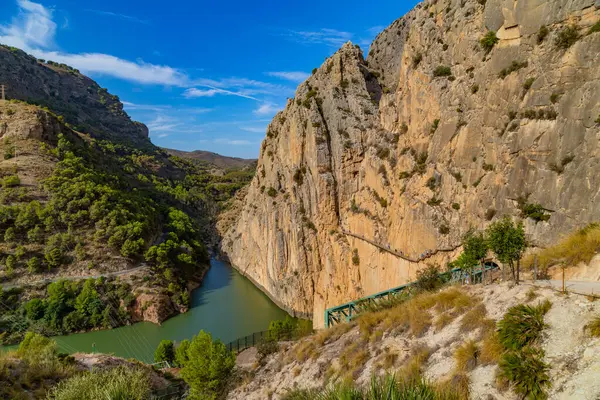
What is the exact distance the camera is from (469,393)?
22.7 ft

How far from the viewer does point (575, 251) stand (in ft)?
34.1

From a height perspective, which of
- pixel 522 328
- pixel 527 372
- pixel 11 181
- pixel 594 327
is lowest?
pixel 527 372

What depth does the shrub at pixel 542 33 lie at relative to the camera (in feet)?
57.8

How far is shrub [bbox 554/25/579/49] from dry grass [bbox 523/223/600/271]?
10.4m

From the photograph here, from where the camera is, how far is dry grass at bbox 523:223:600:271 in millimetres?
10031

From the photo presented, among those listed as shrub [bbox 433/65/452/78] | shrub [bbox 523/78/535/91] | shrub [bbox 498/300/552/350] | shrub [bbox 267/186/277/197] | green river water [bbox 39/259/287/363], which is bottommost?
green river water [bbox 39/259/287/363]

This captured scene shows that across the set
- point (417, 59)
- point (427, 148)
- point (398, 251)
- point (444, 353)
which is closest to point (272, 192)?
point (398, 251)

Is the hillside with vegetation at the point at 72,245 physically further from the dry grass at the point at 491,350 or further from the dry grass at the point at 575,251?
the dry grass at the point at 575,251

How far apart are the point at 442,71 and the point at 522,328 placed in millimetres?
21650

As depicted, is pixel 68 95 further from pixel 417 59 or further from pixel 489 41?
pixel 489 41

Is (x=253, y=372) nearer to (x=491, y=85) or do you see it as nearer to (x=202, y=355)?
(x=202, y=355)

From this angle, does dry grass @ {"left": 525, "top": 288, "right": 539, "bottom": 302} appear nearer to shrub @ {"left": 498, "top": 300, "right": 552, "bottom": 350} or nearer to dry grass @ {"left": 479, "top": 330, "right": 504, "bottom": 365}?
shrub @ {"left": 498, "top": 300, "right": 552, "bottom": 350}

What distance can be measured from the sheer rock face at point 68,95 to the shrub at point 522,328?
107 metres

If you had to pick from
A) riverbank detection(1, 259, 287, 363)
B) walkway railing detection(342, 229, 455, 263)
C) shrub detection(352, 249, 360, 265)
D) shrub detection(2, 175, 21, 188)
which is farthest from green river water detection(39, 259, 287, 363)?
shrub detection(2, 175, 21, 188)
